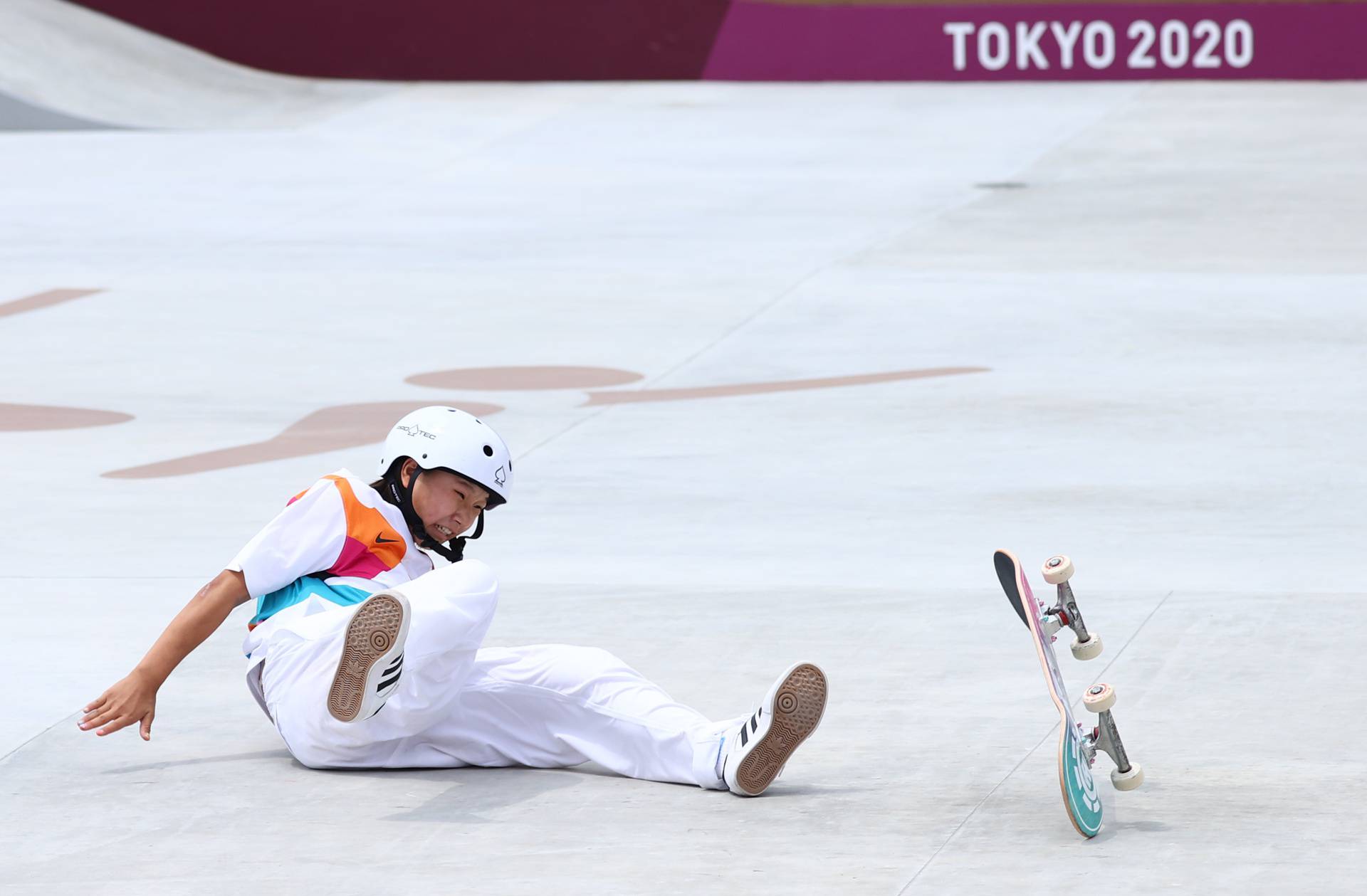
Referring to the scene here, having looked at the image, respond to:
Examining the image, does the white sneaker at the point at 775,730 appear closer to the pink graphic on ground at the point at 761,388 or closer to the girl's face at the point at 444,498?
the girl's face at the point at 444,498

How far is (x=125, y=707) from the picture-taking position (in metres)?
5.94

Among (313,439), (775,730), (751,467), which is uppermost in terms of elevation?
(775,730)

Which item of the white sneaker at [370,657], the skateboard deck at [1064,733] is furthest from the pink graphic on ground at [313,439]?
the skateboard deck at [1064,733]

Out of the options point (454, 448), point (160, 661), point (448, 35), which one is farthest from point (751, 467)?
point (448, 35)

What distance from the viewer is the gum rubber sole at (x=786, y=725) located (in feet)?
18.9

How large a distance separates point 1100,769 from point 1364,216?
12.8m

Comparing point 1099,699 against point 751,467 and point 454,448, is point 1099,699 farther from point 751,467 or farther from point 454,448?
point 751,467

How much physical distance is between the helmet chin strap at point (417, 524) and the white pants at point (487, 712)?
286 millimetres

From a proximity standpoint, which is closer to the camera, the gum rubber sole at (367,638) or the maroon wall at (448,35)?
the gum rubber sole at (367,638)

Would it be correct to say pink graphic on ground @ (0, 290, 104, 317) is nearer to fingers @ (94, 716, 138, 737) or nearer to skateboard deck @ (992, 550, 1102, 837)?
fingers @ (94, 716, 138, 737)

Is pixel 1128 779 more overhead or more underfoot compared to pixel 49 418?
more overhead

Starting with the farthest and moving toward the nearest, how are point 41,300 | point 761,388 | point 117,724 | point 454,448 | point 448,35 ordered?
point 448,35 < point 41,300 < point 761,388 < point 454,448 < point 117,724

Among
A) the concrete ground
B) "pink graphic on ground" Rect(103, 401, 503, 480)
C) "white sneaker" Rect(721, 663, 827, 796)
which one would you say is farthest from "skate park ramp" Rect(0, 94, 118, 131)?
"white sneaker" Rect(721, 663, 827, 796)

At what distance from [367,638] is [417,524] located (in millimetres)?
788
